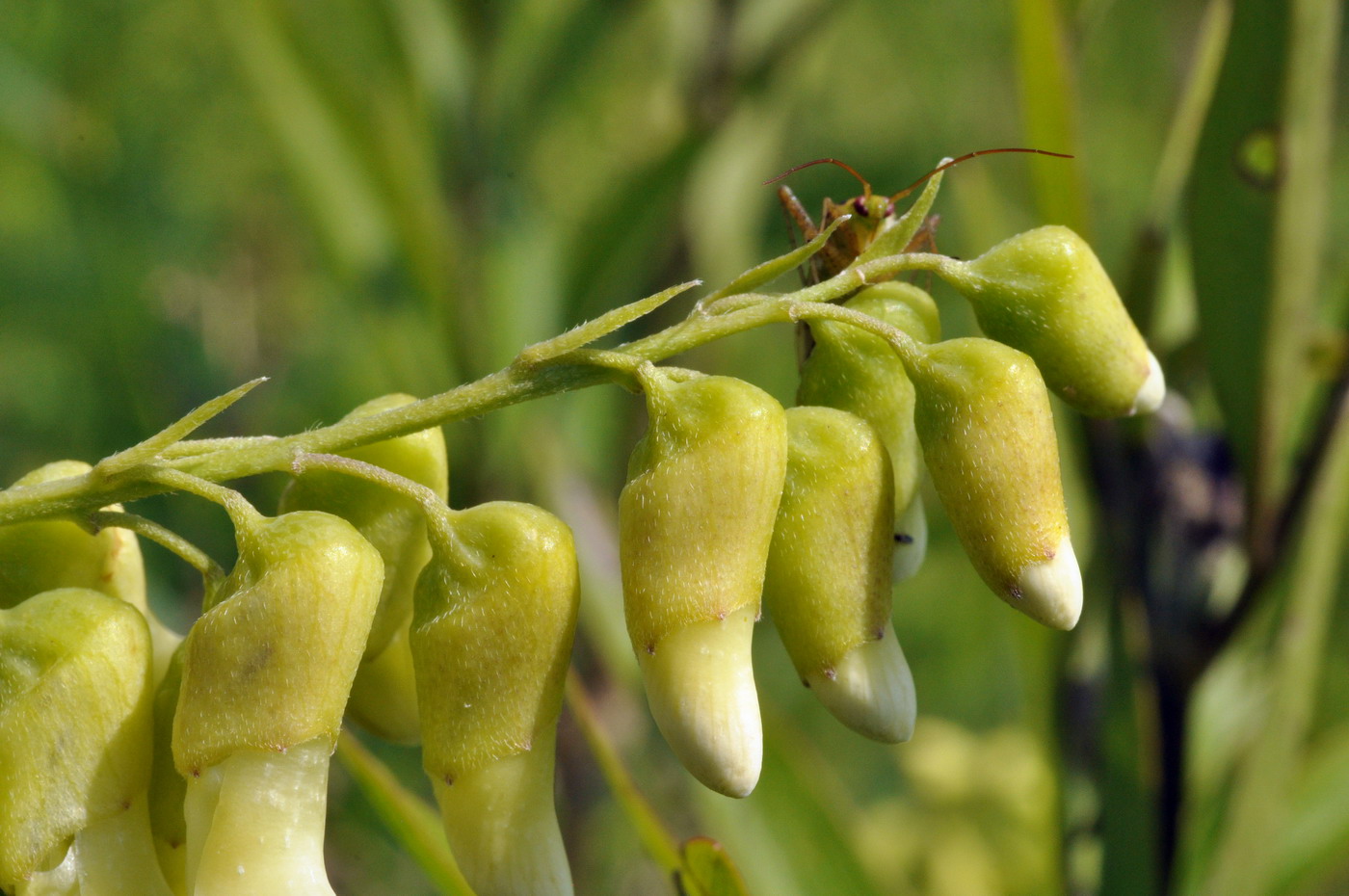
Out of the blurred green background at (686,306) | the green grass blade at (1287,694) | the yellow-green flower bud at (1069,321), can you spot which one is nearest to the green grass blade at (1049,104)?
the blurred green background at (686,306)

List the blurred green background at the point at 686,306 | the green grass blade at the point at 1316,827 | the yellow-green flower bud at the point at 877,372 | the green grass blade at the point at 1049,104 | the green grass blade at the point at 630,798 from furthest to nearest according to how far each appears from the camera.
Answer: the green grass blade at the point at 1316,827 → the blurred green background at the point at 686,306 → the green grass blade at the point at 1049,104 → the green grass blade at the point at 630,798 → the yellow-green flower bud at the point at 877,372

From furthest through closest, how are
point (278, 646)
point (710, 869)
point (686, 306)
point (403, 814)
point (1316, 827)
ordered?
point (686, 306)
point (1316, 827)
point (403, 814)
point (710, 869)
point (278, 646)

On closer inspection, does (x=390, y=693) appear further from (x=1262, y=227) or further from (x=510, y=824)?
(x=1262, y=227)

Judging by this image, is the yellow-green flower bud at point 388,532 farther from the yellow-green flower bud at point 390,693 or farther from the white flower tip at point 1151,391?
the white flower tip at point 1151,391

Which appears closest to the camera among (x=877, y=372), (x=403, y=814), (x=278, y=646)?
(x=278, y=646)

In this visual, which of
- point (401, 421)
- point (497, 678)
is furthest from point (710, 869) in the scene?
point (401, 421)
